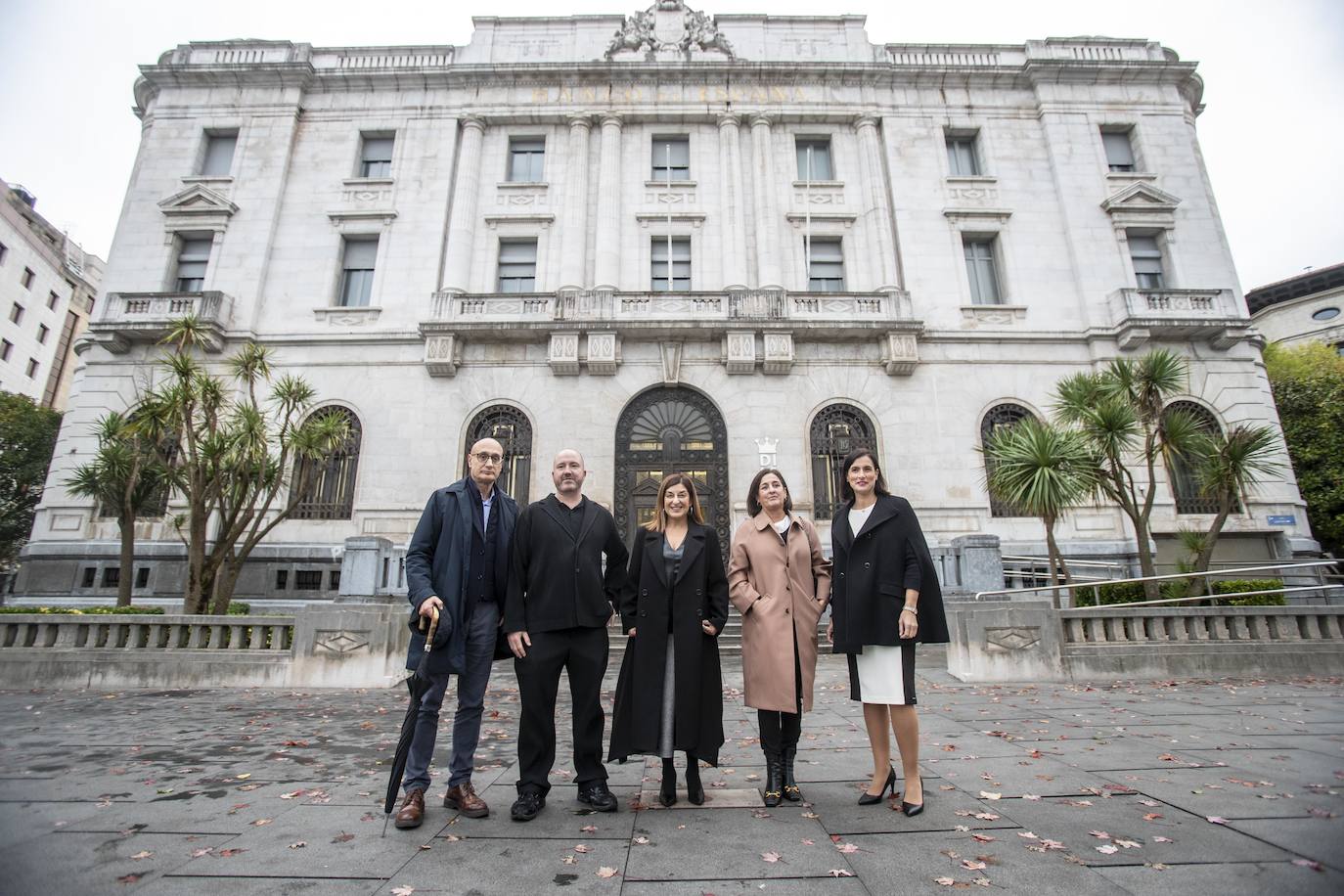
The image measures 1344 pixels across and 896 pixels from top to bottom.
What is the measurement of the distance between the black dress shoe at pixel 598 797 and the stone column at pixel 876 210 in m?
17.2

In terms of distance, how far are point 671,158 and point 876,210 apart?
Answer: 698 cm

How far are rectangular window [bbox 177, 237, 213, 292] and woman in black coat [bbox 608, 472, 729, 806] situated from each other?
69.9 ft

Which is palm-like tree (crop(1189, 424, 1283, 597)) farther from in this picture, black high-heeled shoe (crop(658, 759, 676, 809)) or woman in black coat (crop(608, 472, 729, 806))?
black high-heeled shoe (crop(658, 759, 676, 809))

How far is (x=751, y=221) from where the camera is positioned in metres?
19.3

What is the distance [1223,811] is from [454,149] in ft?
75.7

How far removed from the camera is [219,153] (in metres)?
20.6

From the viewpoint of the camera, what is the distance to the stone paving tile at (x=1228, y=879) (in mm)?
2670

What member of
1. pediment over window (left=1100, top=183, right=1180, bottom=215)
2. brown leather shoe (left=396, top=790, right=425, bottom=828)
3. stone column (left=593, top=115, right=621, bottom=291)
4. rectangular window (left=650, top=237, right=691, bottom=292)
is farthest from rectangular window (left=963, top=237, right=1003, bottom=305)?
brown leather shoe (left=396, top=790, right=425, bottom=828)

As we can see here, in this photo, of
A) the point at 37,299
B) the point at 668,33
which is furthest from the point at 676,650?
the point at 37,299

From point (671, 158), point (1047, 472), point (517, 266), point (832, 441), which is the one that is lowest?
point (1047, 472)

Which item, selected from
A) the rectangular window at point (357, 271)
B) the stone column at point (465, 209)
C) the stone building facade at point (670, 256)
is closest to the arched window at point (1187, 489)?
the stone building facade at point (670, 256)

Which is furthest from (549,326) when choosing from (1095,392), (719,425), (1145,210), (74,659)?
(1145,210)

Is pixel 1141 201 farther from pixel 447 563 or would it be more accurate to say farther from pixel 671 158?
pixel 447 563

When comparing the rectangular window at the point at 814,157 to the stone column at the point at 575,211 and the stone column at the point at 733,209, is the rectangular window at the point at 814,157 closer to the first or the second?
the stone column at the point at 733,209
